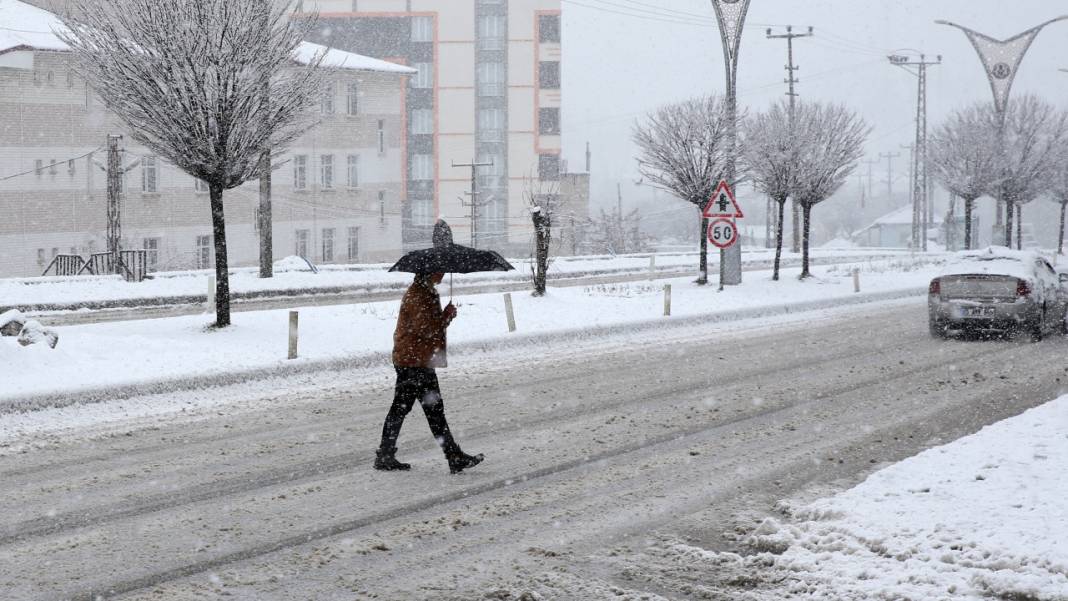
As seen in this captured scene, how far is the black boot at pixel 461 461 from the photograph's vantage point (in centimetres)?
888

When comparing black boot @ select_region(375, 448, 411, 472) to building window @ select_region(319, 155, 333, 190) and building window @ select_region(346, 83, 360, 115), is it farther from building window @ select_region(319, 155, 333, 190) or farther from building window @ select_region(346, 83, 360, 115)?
building window @ select_region(346, 83, 360, 115)

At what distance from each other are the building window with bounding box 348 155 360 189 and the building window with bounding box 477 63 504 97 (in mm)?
26347

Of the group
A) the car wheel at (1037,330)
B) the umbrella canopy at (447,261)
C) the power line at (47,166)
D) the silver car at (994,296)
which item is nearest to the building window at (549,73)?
the power line at (47,166)

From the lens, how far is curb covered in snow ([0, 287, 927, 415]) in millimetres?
12617

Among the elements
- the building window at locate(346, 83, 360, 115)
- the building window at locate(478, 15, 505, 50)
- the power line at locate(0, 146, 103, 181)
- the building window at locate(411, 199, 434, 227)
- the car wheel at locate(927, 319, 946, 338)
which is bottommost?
the car wheel at locate(927, 319, 946, 338)

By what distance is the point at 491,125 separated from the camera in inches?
3194

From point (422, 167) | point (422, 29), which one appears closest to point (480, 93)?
point (422, 29)

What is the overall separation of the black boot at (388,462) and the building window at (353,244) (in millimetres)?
47854

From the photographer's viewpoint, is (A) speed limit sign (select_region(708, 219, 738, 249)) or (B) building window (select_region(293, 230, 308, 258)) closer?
(A) speed limit sign (select_region(708, 219, 738, 249))

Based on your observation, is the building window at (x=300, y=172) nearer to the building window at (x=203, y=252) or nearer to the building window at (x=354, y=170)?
the building window at (x=354, y=170)

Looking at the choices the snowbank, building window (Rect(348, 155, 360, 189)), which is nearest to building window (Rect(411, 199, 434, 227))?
building window (Rect(348, 155, 360, 189))

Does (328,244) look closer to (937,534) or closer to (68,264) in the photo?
(68,264)

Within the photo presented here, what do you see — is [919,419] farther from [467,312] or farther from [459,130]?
[459,130]

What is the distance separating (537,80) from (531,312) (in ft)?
200
